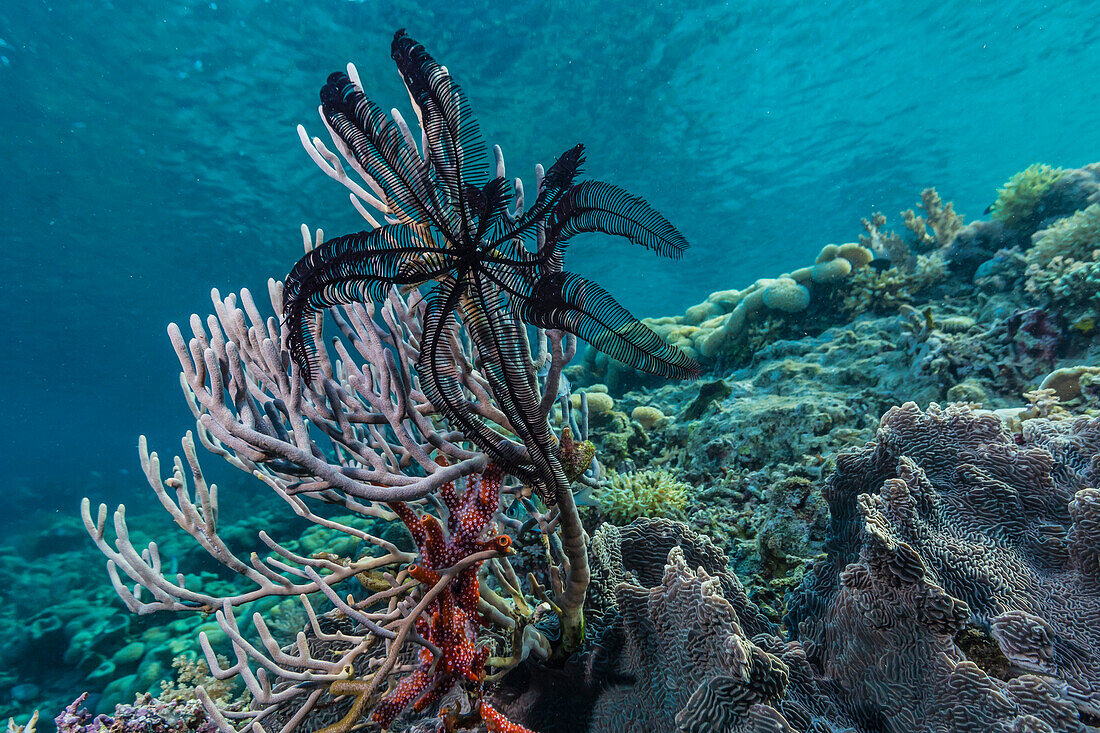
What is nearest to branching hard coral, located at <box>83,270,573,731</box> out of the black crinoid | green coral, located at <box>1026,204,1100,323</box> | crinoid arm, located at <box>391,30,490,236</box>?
the black crinoid

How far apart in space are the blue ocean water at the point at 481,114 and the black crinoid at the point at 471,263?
18574 mm

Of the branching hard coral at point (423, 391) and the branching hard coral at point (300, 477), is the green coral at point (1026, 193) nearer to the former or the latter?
the branching hard coral at point (423, 391)

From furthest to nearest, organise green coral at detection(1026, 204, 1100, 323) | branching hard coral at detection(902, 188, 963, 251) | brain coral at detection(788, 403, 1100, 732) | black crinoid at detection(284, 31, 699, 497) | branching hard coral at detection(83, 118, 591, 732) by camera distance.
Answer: branching hard coral at detection(902, 188, 963, 251) < green coral at detection(1026, 204, 1100, 323) < branching hard coral at detection(83, 118, 591, 732) < black crinoid at detection(284, 31, 699, 497) < brain coral at detection(788, 403, 1100, 732)

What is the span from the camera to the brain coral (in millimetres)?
1595

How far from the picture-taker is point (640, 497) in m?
4.57

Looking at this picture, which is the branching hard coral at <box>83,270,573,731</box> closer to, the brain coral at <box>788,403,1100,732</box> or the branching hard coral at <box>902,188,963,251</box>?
the brain coral at <box>788,403,1100,732</box>

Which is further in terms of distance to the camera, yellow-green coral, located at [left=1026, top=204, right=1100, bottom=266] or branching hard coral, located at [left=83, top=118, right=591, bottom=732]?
yellow-green coral, located at [left=1026, top=204, right=1100, bottom=266]

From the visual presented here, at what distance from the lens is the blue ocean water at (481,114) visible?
16188 millimetres

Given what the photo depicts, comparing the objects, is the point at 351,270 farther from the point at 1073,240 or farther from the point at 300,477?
the point at 1073,240

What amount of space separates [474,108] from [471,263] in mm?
25297

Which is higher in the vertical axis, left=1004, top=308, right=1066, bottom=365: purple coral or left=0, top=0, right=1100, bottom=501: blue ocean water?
left=0, top=0, right=1100, bottom=501: blue ocean water

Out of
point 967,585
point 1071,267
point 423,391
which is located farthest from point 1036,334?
point 423,391

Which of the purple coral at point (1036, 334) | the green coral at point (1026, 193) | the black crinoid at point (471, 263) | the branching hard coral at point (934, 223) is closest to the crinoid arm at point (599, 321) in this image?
the black crinoid at point (471, 263)

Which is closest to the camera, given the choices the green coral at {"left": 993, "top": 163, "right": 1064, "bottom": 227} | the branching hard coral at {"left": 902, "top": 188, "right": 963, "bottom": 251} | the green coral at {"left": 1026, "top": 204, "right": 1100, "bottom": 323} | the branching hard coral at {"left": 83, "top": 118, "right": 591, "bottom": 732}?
the branching hard coral at {"left": 83, "top": 118, "right": 591, "bottom": 732}
